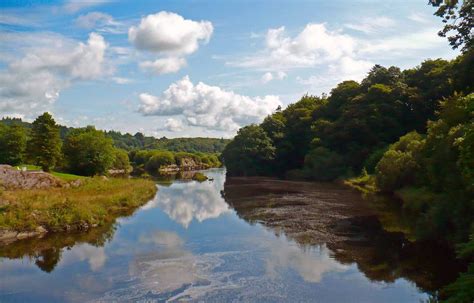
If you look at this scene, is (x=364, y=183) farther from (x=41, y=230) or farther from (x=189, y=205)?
(x=41, y=230)

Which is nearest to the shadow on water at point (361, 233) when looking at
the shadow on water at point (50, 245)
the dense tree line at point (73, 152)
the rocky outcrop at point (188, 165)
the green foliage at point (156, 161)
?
the shadow on water at point (50, 245)

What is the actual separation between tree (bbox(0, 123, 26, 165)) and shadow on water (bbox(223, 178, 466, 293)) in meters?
44.9

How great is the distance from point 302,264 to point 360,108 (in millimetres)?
56493

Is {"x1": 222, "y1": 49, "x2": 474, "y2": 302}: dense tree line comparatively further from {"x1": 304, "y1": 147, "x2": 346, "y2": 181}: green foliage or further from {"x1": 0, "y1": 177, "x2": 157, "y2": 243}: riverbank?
A: {"x1": 0, "y1": 177, "x2": 157, "y2": 243}: riverbank

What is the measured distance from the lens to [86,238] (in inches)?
1075

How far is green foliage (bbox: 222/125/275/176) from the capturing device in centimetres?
9169

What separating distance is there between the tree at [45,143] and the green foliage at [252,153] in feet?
136

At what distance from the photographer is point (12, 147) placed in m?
73.9

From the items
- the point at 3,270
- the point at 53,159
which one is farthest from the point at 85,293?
the point at 53,159

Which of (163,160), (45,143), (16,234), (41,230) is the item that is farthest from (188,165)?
(16,234)

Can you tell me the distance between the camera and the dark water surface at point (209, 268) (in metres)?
16.6

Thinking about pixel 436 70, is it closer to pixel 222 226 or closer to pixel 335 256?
pixel 222 226

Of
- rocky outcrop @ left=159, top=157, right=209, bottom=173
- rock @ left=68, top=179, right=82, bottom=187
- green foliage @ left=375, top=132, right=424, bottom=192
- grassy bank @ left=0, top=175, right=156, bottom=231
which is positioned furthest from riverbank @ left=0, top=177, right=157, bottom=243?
rocky outcrop @ left=159, top=157, right=209, bottom=173

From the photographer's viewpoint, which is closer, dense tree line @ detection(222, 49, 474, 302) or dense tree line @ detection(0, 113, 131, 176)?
dense tree line @ detection(222, 49, 474, 302)
